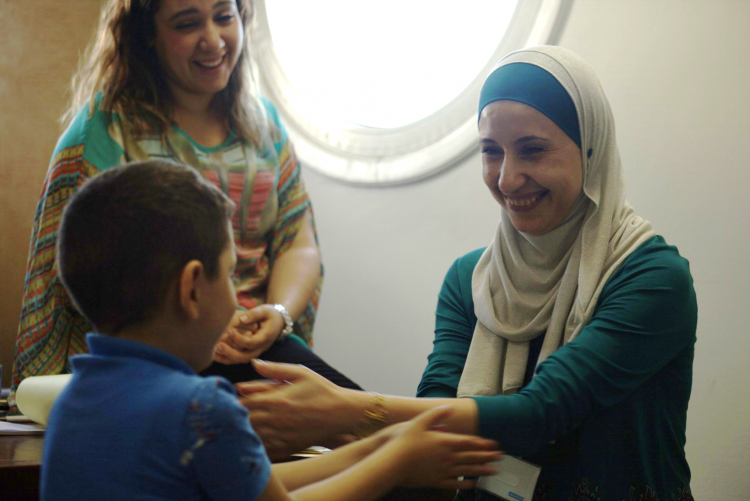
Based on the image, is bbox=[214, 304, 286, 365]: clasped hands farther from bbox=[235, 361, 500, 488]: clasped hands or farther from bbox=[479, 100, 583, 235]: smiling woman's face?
bbox=[479, 100, 583, 235]: smiling woman's face

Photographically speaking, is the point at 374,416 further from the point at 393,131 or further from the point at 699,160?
the point at 393,131

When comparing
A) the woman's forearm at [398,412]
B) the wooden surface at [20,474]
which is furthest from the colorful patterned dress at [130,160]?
the woman's forearm at [398,412]

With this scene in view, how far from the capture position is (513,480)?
1.32 meters

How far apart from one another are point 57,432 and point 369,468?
0.39 m

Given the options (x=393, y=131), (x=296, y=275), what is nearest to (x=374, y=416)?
(x=296, y=275)

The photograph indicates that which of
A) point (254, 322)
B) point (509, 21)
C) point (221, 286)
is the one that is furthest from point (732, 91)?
point (221, 286)

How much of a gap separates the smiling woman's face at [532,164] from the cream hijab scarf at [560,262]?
1.4 inches

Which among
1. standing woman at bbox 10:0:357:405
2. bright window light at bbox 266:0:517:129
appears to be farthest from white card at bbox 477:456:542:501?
bright window light at bbox 266:0:517:129

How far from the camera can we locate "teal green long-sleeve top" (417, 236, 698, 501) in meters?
1.20

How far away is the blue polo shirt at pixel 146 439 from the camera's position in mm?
751

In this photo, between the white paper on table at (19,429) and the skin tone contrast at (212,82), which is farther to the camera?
the skin tone contrast at (212,82)

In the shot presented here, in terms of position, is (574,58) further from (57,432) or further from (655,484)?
(57,432)

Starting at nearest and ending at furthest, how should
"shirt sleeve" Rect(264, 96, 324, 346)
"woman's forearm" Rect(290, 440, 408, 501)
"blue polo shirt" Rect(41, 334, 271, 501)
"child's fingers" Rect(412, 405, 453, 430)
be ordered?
"blue polo shirt" Rect(41, 334, 271, 501) < "woman's forearm" Rect(290, 440, 408, 501) < "child's fingers" Rect(412, 405, 453, 430) < "shirt sleeve" Rect(264, 96, 324, 346)

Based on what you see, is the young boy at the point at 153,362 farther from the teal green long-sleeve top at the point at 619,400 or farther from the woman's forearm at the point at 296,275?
the woman's forearm at the point at 296,275
